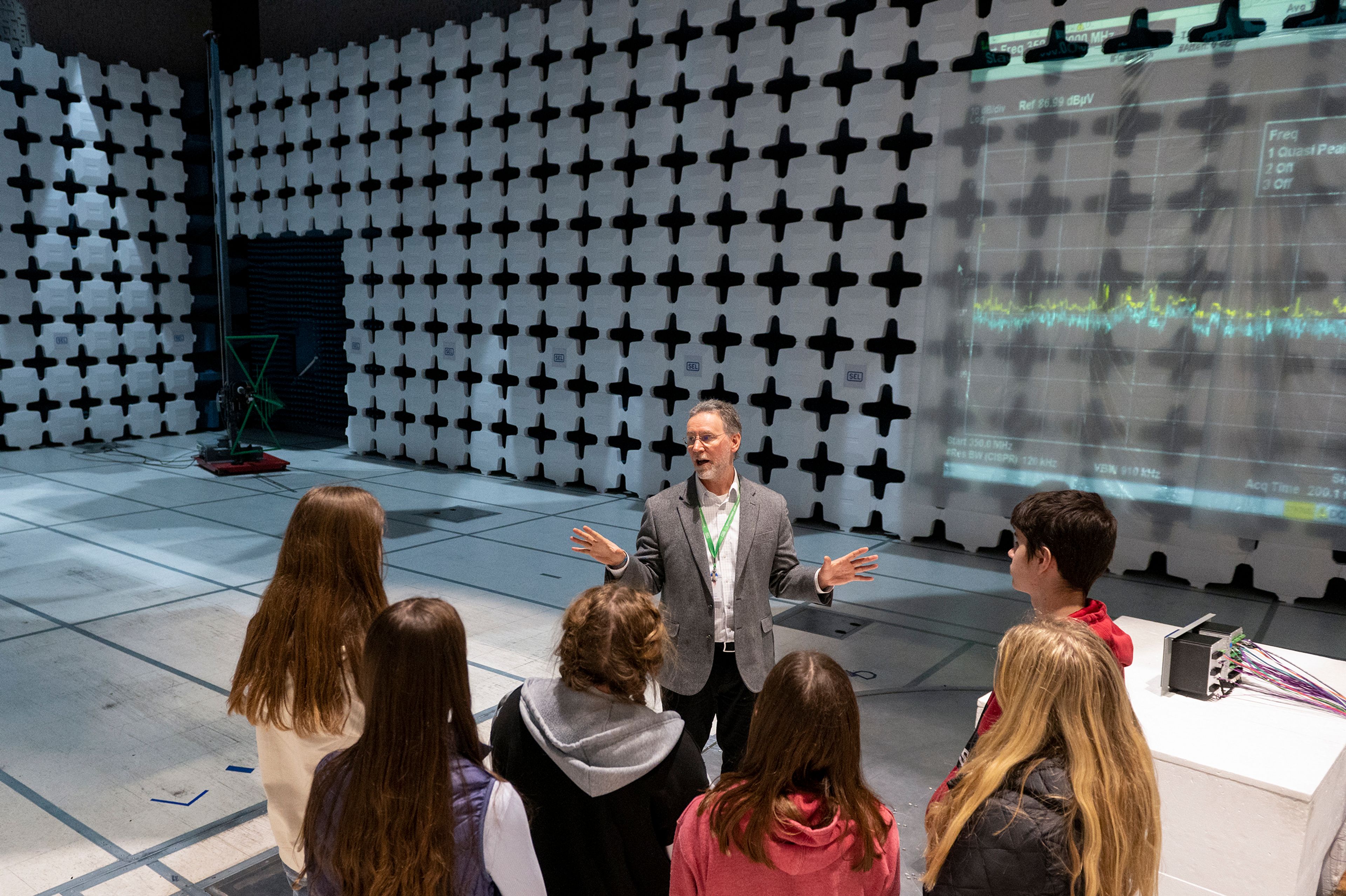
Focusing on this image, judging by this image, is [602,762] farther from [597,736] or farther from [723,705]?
[723,705]

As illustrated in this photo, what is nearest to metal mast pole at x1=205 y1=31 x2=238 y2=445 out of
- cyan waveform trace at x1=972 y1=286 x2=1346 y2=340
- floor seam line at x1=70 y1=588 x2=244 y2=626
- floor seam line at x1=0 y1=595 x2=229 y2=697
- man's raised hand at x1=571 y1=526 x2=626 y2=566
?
floor seam line at x1=70 y1=588 x2=244 y2=626

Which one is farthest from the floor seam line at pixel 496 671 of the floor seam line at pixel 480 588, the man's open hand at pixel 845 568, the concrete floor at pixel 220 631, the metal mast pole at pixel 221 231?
the metal mast pole at pixel 221 231

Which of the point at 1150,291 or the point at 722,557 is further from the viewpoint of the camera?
the point at 1150,291

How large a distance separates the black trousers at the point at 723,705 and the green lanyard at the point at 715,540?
20 centimetres

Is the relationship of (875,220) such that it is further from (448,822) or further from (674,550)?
(448,822)

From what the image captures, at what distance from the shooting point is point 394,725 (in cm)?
148

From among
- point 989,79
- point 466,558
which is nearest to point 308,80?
point 466,558

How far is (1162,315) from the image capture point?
17.5 feet

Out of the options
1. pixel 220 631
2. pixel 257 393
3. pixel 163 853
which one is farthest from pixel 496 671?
pixel 257 393

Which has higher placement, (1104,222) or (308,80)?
(308,80)

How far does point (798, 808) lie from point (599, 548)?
4.10 ft

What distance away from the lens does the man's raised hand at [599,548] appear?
263 centimetres

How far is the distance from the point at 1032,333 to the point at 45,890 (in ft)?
17.0

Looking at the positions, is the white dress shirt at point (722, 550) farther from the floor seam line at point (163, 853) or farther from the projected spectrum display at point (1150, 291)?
the projected spectrum display at point (1150, 291)
